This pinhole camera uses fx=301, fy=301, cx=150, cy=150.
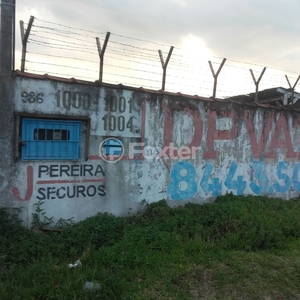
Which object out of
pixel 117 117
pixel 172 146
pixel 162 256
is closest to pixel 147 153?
pixel 172 146

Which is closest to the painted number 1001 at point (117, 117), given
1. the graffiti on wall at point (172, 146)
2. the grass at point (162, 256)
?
the graffiti on wall at point (172, 146)

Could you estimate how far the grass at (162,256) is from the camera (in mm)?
3535

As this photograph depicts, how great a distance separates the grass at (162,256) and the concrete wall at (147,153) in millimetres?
437

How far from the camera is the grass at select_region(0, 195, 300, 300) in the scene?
11.6 ft

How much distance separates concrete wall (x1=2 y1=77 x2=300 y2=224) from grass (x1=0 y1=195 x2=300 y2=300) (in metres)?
0.44

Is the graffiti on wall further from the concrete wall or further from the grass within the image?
the grass

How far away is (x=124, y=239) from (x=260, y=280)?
2034 millimetres

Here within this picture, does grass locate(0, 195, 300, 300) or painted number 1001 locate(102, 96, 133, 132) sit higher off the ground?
painted number 1001 locate(102, 96, 133, 132)

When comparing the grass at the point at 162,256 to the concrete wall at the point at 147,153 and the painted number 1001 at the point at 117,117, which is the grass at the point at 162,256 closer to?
the concrete wall at the point at 147,153

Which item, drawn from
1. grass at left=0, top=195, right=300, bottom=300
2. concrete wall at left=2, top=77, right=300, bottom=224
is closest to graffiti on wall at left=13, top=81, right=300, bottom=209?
concrete wall at left=2, top=77, right=300, bottom=224

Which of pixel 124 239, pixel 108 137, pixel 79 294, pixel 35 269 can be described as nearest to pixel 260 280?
pixel 124 239

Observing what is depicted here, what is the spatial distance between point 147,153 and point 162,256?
221 centimetres

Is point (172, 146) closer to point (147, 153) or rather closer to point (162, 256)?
point (147, 153)

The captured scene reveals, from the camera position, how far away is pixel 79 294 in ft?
10.7
